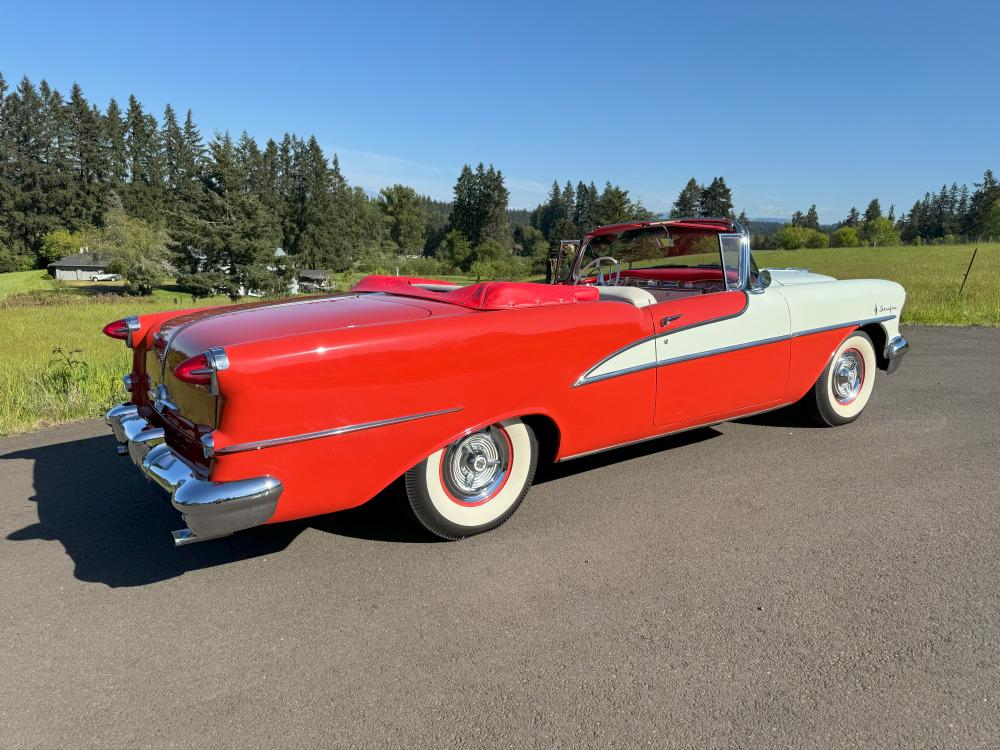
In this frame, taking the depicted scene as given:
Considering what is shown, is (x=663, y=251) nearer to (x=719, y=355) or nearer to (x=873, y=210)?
(x=719, y=355)

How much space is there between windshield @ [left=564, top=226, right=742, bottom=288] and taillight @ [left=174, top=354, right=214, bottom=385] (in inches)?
122

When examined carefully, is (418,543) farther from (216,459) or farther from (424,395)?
(216,459)

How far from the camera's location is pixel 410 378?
8.46 feet

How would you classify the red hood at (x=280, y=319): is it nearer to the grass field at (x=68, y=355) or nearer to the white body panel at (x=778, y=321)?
the white body panel at (x=778, y=321)

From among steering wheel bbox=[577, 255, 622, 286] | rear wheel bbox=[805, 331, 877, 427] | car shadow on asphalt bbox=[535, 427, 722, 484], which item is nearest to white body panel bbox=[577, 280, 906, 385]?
rear wheel bbox=[805, 331, 877, 427]

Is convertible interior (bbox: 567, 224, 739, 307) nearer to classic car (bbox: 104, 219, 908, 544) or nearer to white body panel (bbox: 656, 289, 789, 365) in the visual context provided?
classic car (bbox: 104, 219, 908, 544)

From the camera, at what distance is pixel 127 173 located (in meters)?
72.7

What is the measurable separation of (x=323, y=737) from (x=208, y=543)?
1527 millimetres

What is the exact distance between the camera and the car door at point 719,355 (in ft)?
11.2

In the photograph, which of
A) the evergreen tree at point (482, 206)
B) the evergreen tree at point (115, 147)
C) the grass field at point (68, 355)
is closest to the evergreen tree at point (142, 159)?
the evergreen tree at point (115, 147)

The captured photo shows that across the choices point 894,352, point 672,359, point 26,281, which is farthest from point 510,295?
point 26,281

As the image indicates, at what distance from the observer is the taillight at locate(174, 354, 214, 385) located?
2.29 m

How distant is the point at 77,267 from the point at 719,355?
7444 cm

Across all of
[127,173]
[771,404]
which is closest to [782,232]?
[127,173]
